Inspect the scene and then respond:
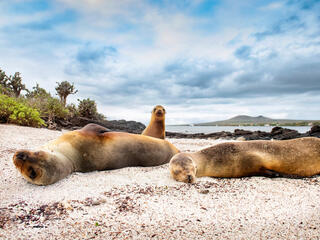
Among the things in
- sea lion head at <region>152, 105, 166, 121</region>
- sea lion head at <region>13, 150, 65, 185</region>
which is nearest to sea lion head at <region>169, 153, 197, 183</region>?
sea lion head at <region>13, 150, 65, 185</region>

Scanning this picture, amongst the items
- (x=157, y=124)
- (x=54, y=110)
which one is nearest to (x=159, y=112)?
(x=157, y=124)

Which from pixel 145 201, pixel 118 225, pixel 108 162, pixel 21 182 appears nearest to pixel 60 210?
pixel 118 225

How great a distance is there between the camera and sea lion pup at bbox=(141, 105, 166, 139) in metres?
8.23

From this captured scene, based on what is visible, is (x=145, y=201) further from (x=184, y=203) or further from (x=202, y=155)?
(x=202, y=155)

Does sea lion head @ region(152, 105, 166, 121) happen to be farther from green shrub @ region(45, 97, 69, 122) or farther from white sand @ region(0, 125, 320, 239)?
green shrub @ region(45, 97, 69, 122)

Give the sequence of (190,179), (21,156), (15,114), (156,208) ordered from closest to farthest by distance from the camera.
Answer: (156,208) → (21,156) → (190,179) → (15,114)

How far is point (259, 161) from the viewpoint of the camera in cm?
432

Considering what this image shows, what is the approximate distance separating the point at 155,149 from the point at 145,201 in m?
2.22

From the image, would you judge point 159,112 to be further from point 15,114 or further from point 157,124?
point 15,114

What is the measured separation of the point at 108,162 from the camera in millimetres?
Answer: 4508

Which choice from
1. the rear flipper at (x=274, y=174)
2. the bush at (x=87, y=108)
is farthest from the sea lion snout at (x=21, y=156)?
the bush at (x=87, y=108)

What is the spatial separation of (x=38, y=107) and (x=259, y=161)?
13.7 m

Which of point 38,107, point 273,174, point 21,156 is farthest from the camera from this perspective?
point 38,107

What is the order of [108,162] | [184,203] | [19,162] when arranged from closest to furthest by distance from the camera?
[184,203], [19,162], [108,162]
